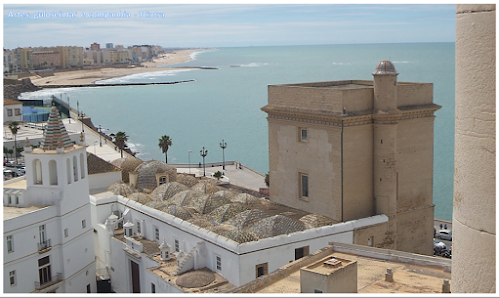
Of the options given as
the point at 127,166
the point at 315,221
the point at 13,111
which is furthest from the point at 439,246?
the point at 13,111

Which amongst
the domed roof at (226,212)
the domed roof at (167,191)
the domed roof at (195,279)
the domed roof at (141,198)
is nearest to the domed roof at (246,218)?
the domed roof at (226,212)

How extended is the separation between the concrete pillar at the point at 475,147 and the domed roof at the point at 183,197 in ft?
62.7

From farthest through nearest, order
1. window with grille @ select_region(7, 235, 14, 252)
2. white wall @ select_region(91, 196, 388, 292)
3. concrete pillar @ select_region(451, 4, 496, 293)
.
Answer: window with grille @ select_region(7, 235, 14, 252), white wall @ select_region(91, 196, 388, 292), concrete pillar @ select_region(451, 4, 496, 293)

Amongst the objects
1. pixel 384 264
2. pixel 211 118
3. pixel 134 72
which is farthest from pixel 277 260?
pixel 134 72

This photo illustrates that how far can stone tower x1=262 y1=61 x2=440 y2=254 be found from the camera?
2117 cm

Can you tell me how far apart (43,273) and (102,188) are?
24.6 ft

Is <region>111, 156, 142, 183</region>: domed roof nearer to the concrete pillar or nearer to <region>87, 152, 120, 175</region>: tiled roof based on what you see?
<region>87, 152, 120, 175</region>: tiled roof

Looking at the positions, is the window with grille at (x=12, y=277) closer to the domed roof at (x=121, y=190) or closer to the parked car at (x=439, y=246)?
the domed roof at (x=121, y=190)

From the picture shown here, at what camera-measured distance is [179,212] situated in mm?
22234

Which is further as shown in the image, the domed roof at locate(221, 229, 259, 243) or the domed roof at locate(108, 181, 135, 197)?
the domed roof at locate(108, 181, 135, 197)

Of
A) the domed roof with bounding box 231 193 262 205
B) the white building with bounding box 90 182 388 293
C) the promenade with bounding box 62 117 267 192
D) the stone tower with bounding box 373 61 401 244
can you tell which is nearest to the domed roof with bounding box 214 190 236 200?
the domed roof with bounding box 231 193 262 205

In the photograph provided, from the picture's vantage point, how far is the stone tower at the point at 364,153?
2117 cm

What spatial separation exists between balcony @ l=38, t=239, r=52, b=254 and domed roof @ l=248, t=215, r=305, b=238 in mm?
7432

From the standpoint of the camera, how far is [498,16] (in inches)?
204
